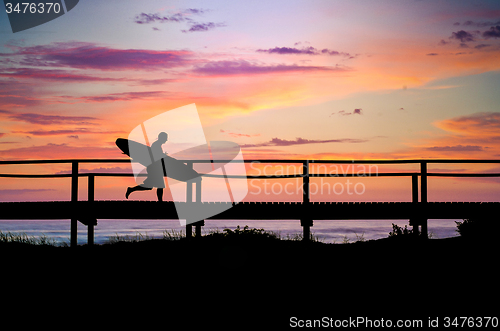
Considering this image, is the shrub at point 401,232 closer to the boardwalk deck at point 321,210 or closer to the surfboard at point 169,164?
the boardwalk deck at point 321,210

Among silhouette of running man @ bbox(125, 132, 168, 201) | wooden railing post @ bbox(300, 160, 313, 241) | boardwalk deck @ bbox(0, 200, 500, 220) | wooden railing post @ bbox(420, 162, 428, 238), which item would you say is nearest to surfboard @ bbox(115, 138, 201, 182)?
silhouette of running man @ bbox(125, 132, 168, 201)

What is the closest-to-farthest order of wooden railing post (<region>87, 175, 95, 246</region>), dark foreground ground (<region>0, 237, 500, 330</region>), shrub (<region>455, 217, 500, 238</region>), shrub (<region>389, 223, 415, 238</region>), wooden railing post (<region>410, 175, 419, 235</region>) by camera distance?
dark foreground ground (<region>0, 237, 500, 330</region>), wooden railing post (<region>410, 175, 419, 235</region>), wooden railing post (<region>87, 175, 95, 246</region>), shrub (<region>389, 223, 415, 238</region>), shrub (<region>455, 217, 500, 238</region>)

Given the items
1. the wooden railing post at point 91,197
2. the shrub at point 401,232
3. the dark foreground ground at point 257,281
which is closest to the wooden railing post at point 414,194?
the shrub at point 401,232

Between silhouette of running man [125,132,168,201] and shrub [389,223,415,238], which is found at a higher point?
silhouette of running man [125,132,168,201]

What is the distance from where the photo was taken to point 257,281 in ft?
20.8

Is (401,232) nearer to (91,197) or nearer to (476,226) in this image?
(476,226)

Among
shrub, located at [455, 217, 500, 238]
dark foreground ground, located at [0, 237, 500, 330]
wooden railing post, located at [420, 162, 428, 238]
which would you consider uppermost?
wooden railing post, located at [420, 162, 428, 238]

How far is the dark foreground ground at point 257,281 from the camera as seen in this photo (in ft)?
17.4

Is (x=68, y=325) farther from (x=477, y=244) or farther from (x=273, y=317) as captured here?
(x=477, y=244)

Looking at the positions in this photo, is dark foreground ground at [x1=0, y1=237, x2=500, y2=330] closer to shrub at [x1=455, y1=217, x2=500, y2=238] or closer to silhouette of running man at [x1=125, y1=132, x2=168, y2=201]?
silhouette of running man at [x1=125, y1=132, x2=168, y2=201]

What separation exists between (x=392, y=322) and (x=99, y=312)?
11.9 ft

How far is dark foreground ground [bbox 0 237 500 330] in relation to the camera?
→ 5.32 metres

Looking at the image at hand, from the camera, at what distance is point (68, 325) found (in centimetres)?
502

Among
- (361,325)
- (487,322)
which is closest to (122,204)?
(361,325)
